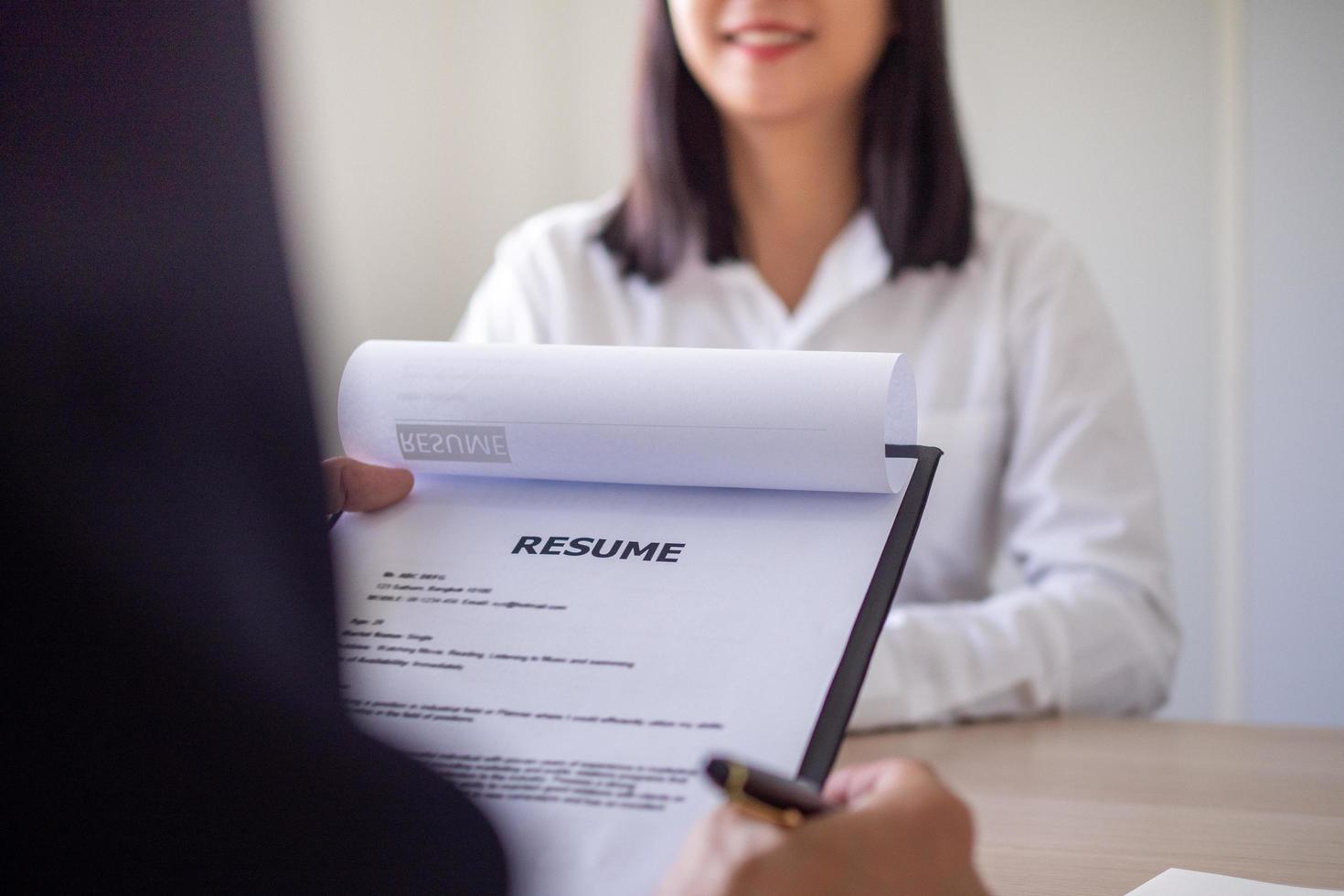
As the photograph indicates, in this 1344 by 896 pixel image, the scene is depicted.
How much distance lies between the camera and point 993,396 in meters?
1.15

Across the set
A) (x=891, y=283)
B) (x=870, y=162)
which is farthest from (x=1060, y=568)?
(x=870, y=162)

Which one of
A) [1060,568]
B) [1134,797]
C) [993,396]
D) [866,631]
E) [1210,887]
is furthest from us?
[993,396]

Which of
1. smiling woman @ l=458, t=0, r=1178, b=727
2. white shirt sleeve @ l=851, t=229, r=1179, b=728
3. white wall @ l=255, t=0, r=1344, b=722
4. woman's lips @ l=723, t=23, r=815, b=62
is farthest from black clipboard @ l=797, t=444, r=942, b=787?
white wall @ l=255, t=0, r=1344, b=722

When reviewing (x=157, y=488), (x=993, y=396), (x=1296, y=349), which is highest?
(x=157, y=488)

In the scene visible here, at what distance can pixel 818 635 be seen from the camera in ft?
1.32

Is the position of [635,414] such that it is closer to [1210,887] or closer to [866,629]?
[866,629]

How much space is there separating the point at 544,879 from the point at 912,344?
0.92m

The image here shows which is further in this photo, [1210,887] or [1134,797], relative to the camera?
[1134,797]

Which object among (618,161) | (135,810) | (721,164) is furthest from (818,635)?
(618,161)

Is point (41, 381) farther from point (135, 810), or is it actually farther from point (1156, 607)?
point (1156, 607)

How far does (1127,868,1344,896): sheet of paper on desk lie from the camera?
0.49 meters

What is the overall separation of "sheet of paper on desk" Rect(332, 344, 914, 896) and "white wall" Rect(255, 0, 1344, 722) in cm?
113

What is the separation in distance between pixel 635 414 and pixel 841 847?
0.72 feet

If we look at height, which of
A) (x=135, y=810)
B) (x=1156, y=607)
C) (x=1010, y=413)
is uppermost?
(x=135, y=810)
